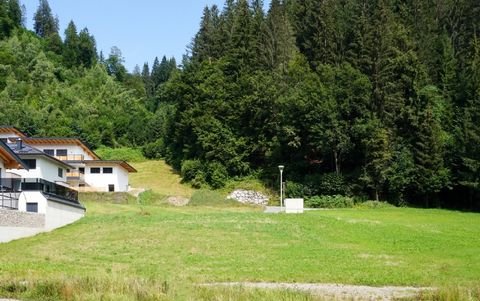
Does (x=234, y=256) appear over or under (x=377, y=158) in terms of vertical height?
under

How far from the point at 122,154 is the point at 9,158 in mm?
50078

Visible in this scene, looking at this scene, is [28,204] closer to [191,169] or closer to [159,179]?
[191,169]

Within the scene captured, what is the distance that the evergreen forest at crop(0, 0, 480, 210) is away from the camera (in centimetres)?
5547

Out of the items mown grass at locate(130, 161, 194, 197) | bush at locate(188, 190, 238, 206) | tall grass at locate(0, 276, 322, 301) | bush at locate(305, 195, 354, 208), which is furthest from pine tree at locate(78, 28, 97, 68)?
tall grass at locate(0, 276, 322, 301)

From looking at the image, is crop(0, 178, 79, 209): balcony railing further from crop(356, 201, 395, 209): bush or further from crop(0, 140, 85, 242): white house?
crop(356, 201, 395, 209): bush

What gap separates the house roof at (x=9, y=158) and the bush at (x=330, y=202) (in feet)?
89.4

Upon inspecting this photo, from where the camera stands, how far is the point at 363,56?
6112 centimetres

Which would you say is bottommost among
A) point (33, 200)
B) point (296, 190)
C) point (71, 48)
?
point (33, 200)

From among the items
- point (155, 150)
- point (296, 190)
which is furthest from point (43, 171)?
point (155, 150)

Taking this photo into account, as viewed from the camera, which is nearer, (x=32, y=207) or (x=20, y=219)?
(x=20, y=219)

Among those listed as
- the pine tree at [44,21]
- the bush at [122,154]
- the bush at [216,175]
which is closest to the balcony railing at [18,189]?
the bush at [216,175]

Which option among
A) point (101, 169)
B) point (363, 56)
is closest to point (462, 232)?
point (363, 56)

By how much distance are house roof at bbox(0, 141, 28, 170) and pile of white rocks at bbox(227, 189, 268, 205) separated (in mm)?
26996

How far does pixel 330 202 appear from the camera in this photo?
5500 cm
